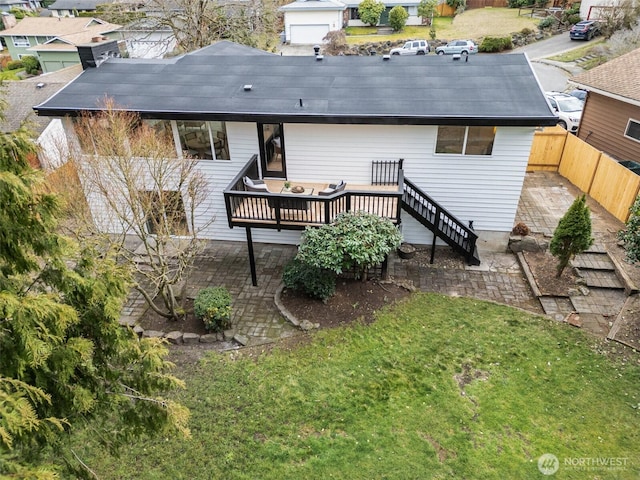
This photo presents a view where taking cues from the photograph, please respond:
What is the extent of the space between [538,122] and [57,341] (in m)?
11.4

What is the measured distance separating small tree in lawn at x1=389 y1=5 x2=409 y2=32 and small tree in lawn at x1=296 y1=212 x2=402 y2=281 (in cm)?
4371

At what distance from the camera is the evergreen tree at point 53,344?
155 inches

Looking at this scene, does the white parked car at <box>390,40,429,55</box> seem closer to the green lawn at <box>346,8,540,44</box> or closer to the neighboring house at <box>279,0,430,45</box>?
the green lawn at <box>346,8,540,44</box>

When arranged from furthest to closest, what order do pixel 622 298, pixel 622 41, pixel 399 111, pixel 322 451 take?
pixel 622 41
pixel 399 111
pixel 622 298
pixel 322 451

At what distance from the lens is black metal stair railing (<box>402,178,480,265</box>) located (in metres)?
12.3

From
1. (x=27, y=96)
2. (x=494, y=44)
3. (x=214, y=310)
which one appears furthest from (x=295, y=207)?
(x=494, y=44)

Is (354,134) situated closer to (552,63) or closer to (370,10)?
(552,63)

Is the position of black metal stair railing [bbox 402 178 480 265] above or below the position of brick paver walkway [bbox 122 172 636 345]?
above

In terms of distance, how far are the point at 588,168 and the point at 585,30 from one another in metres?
31.7

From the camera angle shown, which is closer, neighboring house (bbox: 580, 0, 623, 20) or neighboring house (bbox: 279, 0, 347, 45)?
neighboring house (bbox: 580, 0, 623, 20)

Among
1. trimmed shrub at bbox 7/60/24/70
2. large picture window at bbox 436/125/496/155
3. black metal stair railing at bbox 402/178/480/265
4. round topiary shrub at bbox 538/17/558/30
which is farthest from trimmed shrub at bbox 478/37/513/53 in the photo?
trimmed shrub at bbox 7/60/24/70

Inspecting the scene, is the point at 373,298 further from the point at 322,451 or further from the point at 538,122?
the point at 538,122

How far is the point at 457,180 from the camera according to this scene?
12.6 meters

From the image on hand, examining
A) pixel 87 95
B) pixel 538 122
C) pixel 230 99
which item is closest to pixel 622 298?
pixel 538 122
